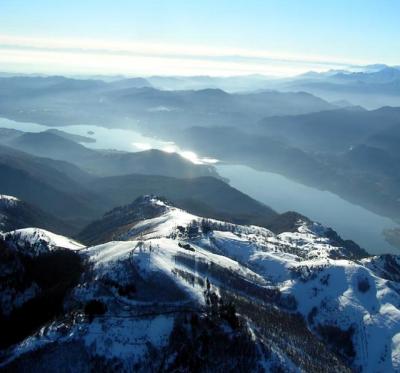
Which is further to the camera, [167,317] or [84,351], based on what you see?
[167,317]

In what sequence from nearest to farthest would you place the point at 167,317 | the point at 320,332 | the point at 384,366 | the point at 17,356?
1. the point at 17,356
2. the point at 167,317
3. the point at 384,366
4. the point at 320,332

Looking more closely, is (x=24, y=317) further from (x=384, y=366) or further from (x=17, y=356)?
(x=384, y=366)

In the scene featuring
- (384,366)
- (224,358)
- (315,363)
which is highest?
(224,358)

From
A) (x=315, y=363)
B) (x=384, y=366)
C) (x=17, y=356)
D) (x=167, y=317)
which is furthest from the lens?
(x=384, y=366)

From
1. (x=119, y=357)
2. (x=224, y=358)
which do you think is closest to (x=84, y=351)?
(x=119, y=357)

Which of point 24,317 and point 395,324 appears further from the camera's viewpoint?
point 395,324

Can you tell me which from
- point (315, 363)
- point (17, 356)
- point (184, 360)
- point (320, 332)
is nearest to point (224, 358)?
point (184, 360)

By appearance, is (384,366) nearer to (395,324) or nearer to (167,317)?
(395,324)

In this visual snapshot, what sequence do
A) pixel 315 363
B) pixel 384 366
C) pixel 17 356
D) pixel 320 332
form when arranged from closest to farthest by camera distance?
pixel 17 356
pixel 315 363
pixel 384 366
pixel 320 332

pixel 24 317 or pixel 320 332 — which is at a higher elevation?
pixel 24 317
